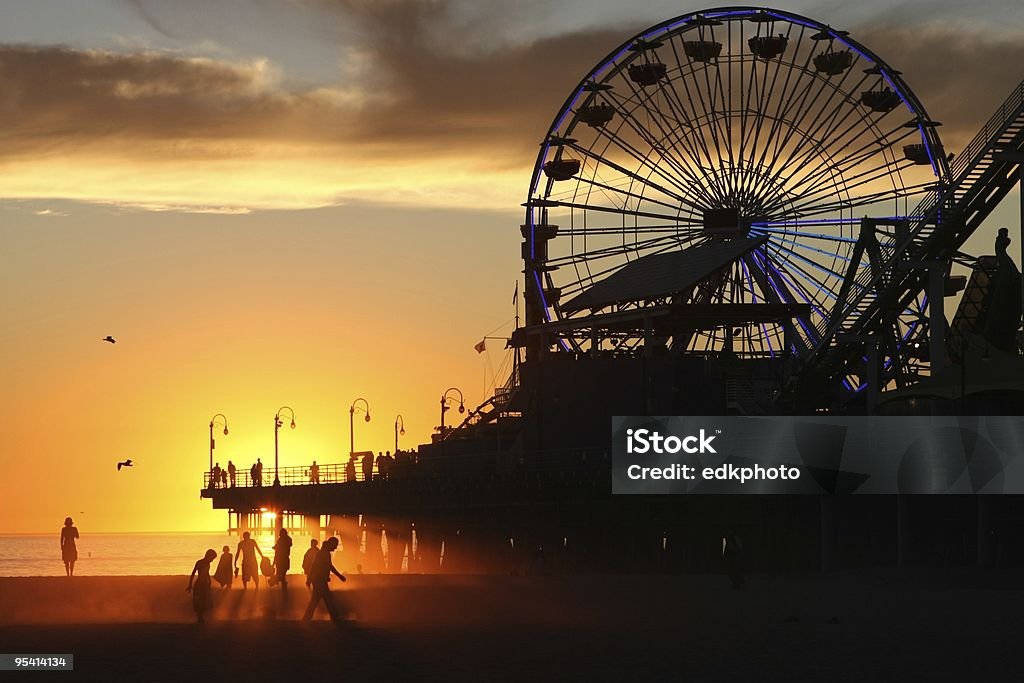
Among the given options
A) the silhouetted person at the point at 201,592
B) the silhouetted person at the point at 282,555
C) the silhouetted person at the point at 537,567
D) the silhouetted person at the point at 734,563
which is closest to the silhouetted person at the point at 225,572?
the silhouetted person at the point at 282,555

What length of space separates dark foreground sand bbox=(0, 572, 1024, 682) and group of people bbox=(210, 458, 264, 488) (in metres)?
59.1

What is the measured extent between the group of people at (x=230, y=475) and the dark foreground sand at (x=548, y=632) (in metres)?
59.1

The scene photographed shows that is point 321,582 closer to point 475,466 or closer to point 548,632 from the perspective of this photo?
point 548,632

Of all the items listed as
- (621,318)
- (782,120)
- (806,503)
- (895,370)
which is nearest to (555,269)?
(621,318)

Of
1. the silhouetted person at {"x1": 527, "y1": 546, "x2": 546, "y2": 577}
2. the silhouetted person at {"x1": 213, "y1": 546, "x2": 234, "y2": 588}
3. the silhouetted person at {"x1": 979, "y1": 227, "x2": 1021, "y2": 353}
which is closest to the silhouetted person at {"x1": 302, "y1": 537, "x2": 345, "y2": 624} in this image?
the silhouetted person at {"x1": 213, "y1": 546, "x2": 234, "y2": 588}

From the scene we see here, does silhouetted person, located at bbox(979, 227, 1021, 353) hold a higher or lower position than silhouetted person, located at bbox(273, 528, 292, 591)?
higher

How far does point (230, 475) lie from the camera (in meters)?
111

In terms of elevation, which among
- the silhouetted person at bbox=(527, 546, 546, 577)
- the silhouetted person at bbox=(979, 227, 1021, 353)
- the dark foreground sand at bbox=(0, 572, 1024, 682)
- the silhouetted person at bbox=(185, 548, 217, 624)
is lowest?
the silhouetted person at bbox=(527, 546, 546, 577)

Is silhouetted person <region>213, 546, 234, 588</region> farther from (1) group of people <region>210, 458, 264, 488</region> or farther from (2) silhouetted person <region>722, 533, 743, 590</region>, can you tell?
(1) group of people <region>210, 458, 264, 488</region>

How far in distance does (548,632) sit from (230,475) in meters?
82.6

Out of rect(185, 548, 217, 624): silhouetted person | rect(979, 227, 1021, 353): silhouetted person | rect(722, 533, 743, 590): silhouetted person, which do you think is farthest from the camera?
rect(979, 227, 1021, 353): silhouetted person

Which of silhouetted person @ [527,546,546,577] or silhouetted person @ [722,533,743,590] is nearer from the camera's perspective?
silhouetted person @ [722,533,743,590]

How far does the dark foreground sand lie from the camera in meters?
23.6

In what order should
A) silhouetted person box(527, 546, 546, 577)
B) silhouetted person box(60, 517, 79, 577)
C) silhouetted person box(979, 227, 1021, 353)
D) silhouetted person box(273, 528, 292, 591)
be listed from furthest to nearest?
silhouetted person box(979, 227, 1021, 353)
silhouetted person box(527, 546, 546, 577)
silhouetted person box(60, 517, 79, 577)
silhouetted person box(273, 528, 292, 591)
